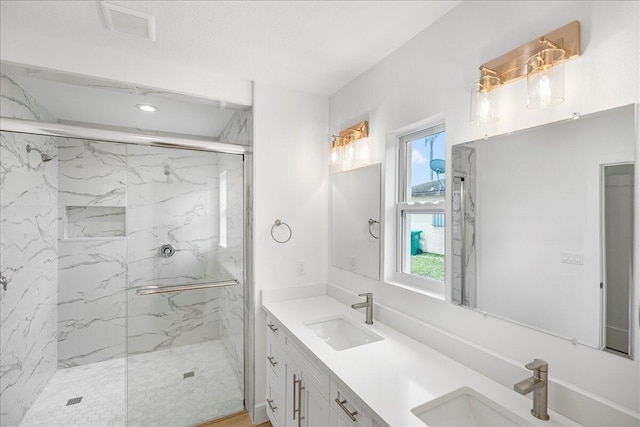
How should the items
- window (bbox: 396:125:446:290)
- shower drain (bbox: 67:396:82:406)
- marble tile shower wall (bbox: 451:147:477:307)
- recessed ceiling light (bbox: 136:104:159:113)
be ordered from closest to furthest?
marble tile shower wall (bbox: 451:147:477:307) < window (bbox: 396:125:446:290) < shower drain (bbox: 67:396:82:406) < recessed ceiling light (bbox: 136:104:159:113)

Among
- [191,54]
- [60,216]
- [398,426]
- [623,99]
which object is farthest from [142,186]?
[623,99]

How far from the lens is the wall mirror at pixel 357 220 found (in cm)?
199

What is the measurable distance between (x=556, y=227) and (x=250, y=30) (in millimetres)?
1721

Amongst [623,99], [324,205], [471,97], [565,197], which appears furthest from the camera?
[324,205]

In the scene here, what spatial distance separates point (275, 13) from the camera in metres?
1.51

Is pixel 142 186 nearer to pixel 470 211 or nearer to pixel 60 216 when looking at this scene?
pixel 60 216

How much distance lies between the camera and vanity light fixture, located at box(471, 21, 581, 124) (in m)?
1.01

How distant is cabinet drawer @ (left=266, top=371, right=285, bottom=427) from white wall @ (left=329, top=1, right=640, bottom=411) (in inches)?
32.7

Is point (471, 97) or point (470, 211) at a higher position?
point (471, 97)

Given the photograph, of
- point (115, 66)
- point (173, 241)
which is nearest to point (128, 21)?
point (115, 66)

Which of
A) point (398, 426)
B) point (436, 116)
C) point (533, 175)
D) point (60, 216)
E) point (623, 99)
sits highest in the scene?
point (436, 116)

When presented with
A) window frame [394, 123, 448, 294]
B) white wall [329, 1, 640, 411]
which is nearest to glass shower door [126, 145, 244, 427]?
white wall [329, 1, 640, 411]

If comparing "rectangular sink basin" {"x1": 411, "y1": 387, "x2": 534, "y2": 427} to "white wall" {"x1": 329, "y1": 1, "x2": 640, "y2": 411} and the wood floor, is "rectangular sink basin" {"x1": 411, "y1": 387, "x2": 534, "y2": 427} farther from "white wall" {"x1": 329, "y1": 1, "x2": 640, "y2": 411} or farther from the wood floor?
the wood floor

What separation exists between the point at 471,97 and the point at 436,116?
23 centimetres
